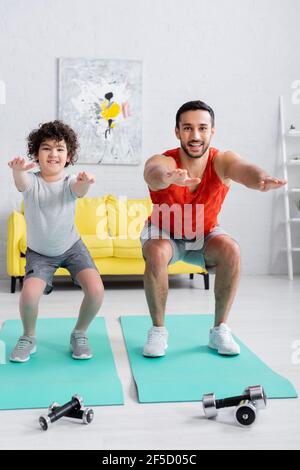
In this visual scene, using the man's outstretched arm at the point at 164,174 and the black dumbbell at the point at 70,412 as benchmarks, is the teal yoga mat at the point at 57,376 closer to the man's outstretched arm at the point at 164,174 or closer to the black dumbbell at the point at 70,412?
the black dumbbell at the point at 70,412

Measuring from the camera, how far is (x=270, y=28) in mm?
4586

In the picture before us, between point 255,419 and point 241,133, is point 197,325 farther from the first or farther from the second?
point 241,133

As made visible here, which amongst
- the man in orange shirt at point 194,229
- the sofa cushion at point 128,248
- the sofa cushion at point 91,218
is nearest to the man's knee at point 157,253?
the man in orange shirt at point 194,229

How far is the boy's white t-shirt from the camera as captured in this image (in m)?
2.27

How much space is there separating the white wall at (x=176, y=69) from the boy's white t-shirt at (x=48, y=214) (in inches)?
87.2

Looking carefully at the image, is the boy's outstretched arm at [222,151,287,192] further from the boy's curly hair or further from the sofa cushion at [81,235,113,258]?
the sofa cushion at [81,235,113,258]

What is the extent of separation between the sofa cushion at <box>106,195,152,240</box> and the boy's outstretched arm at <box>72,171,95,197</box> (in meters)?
1.75

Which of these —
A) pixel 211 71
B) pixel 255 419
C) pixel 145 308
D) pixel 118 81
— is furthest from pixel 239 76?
pixel 255 419

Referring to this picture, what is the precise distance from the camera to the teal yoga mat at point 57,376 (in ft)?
5.86

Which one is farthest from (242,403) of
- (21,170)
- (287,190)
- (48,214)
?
(287,190)

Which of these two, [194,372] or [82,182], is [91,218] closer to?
[82,182]

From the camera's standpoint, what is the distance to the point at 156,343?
2250 millimetres

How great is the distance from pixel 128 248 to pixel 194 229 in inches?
57.8
